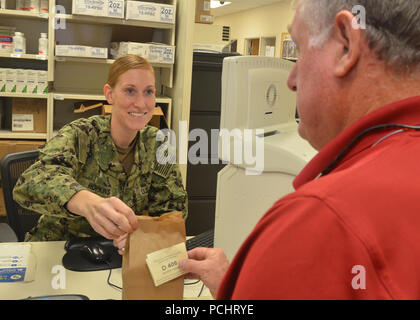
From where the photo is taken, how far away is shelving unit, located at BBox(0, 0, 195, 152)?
10.0 feet

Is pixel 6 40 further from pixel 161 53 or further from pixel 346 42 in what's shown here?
pixel 346 42

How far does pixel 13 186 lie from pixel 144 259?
995mm

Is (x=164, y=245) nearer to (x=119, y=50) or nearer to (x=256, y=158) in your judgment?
(x=256, y=158)

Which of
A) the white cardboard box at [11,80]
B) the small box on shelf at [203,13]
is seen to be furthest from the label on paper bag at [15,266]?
the small box on shelf at [203,13]

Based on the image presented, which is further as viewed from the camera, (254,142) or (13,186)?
(13,186)

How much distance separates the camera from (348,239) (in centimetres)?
38

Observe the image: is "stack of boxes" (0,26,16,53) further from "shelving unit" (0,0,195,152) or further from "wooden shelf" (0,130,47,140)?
"wooden shelf" (0,130,47,140)

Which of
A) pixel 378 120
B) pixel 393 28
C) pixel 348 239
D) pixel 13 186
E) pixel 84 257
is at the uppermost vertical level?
pixel 393 28

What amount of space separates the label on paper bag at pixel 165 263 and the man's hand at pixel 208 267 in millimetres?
16

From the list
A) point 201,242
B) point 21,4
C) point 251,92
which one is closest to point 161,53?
point 21,4

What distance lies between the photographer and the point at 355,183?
1.31 feet

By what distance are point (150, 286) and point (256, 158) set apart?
15.5 inches

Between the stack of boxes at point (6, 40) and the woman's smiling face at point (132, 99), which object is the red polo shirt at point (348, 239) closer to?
the woman's smiling face at point (132, 99)

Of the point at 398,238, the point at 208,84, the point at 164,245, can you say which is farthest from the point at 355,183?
the point at 208,84
